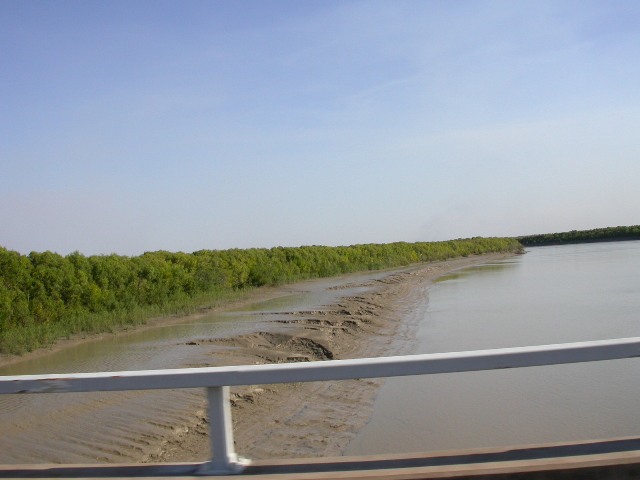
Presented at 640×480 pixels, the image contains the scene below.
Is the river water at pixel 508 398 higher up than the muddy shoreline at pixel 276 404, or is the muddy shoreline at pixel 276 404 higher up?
the muddy shoreline at pixel 276 404

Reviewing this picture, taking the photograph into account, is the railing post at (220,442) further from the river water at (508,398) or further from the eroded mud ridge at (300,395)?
the river water at (508,398)

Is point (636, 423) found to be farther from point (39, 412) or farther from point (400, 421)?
point (39, 412)

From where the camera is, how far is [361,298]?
2608 cm

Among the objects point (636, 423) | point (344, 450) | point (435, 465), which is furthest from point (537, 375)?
point (435, 465)

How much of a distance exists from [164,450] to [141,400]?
225cm

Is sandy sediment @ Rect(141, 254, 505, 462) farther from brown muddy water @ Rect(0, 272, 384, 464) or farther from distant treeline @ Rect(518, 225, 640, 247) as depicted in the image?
distant treeline @ Rect(518, 225, 640, 247)

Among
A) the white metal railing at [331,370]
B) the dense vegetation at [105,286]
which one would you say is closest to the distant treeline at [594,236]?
the dense vegetation at [105,286]

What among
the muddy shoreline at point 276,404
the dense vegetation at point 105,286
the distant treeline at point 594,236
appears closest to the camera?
the muddy shoreline at point 276,404

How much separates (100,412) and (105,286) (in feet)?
42.3

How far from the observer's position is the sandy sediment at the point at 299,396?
7406mm

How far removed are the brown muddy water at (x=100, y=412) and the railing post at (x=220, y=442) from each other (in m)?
3.23

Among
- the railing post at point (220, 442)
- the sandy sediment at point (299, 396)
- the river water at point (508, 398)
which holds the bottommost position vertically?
the river water at point (508, 398)

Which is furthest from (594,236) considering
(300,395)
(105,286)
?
(300,395)

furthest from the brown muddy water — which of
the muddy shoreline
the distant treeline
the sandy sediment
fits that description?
the distant treeline
